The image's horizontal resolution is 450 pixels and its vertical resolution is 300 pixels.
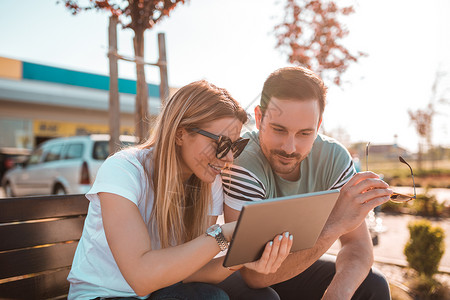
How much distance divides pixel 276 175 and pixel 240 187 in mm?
328

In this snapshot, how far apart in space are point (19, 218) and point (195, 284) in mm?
891

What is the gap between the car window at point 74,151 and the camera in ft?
22.2

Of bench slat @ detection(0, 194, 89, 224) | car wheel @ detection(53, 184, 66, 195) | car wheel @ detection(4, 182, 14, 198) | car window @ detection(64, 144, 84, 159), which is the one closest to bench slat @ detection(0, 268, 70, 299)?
bench slat @ detection(0, 194, 89, 224)

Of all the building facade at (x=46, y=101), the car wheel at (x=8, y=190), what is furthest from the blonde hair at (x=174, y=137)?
the building facade at (x=46, y=101)

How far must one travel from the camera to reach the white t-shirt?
1443 mm

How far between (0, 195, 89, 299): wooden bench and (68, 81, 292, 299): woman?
300 millimetres

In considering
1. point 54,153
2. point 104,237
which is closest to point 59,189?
point 54,153

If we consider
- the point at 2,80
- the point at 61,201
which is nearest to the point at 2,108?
the point at 2,80

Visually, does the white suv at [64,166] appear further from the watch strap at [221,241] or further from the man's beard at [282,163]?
the watch strap at [221,241]

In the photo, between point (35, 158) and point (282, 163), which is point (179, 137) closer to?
point (282, 163)

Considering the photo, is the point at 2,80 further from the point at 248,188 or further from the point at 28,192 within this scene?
the point at 248,188

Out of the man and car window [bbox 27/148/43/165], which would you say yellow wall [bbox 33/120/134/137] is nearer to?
car window [bbox 27/148/43/165]

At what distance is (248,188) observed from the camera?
1920mm

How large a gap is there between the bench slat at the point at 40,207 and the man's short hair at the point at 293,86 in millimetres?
1181
